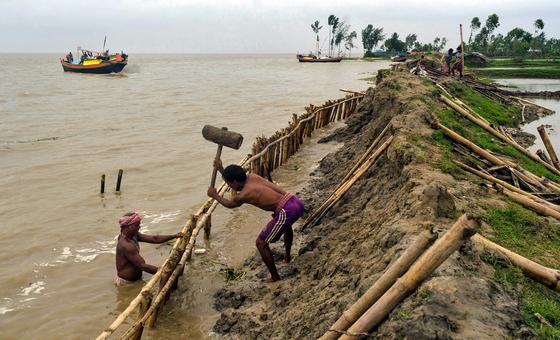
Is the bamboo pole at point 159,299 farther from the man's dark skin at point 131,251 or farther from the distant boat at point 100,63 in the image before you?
the distant boat at point 100,63

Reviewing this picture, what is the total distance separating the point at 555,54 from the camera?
2234 inches

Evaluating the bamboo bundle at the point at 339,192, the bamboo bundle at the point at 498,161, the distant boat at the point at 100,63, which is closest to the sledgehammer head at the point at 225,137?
the bamboo bundle at the point at 339,192

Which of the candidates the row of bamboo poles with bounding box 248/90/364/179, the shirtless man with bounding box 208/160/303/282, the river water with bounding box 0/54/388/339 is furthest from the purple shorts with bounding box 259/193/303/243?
the row of bamboo poles with bounding box 248/90/364/179

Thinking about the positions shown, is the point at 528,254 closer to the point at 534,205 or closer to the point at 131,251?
the point at 534,205

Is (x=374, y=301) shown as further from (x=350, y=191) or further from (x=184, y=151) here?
(x=184, y=151)

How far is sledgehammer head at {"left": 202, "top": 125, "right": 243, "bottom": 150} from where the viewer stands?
17.6 ft

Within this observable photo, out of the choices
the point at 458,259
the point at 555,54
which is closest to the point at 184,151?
the point at 458,259

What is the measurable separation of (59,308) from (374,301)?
4.39 metres

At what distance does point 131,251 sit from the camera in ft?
18.3

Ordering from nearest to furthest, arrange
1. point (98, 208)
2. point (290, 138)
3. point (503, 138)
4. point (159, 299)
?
point (159, 299), point (98, 208), point (503, 138), point (290, 138)

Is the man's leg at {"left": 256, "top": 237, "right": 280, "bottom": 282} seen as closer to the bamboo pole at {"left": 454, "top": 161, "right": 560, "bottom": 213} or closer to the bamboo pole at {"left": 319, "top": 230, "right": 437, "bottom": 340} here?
the bamboo pole at {"left": 319, "top": 230, "right": 437, "bottom": 340}

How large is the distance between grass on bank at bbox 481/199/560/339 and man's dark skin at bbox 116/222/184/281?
3575 millimetres

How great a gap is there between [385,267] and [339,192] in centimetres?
304

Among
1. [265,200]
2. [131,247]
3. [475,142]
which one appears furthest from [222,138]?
[475,142]
